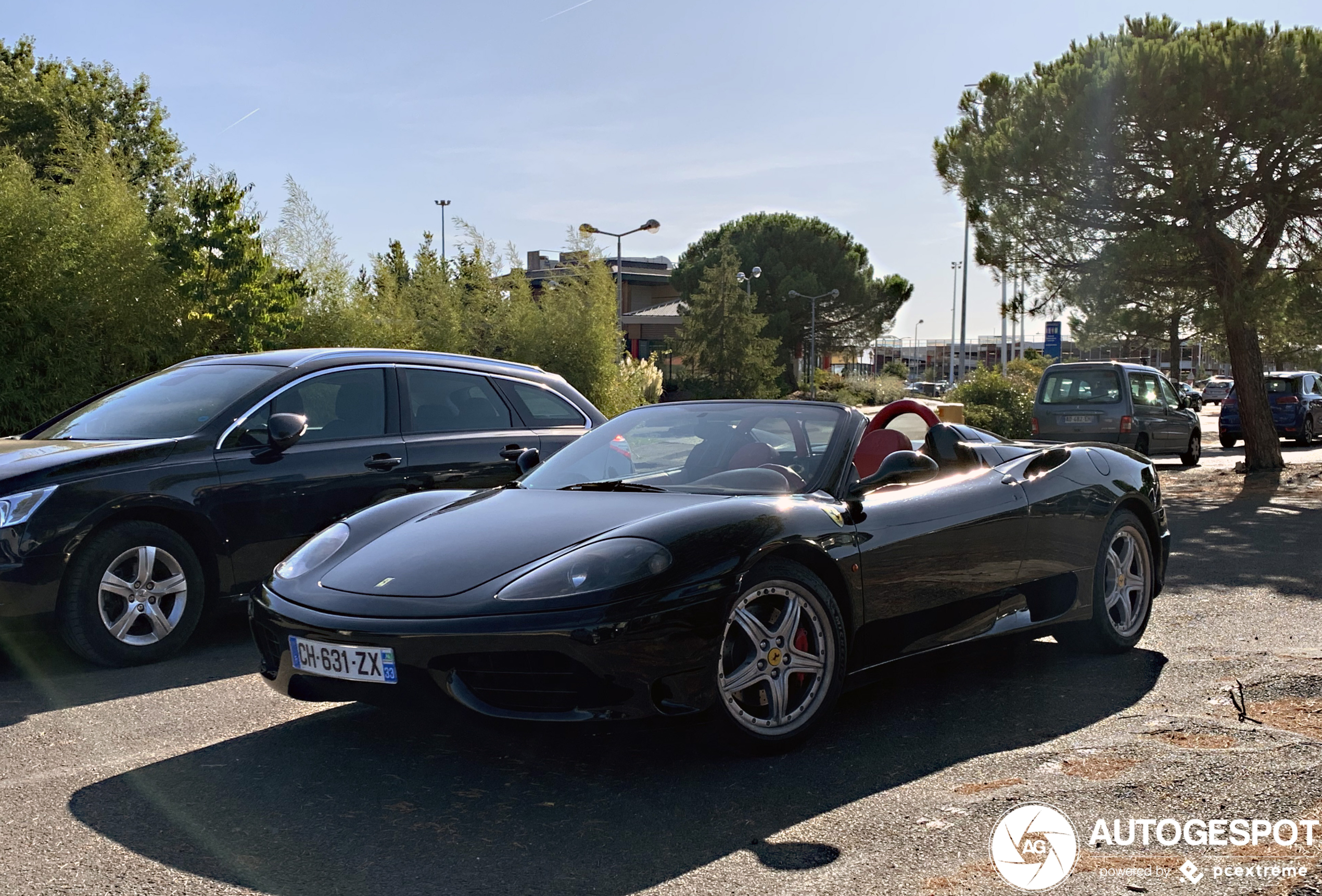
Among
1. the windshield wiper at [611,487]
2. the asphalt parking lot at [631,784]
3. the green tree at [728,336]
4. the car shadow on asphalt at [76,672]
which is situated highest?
the green tree at [728,336]

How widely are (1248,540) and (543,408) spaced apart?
6337mm

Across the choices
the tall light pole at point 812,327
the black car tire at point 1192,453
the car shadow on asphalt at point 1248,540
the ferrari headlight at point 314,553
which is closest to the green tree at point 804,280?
the tall light pole at point 812,327

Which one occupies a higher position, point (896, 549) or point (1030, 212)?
point (1030, 212)

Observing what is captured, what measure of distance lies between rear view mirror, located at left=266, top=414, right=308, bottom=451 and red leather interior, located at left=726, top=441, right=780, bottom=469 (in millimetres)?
2464

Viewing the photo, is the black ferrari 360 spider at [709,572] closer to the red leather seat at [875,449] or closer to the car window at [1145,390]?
the red leather seat at [875,449]

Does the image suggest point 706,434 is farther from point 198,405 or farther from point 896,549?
point 198,405

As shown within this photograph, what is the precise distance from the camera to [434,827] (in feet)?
11.2

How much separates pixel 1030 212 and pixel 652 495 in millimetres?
15991

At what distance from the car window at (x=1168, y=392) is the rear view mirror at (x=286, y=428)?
16.0 meters

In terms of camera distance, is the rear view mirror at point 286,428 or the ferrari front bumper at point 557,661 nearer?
the ferrari front bumper at point 557,661

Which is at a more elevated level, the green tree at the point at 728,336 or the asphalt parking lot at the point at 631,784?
the green tree at the point at 728,336

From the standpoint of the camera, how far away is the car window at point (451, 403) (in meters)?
7.04

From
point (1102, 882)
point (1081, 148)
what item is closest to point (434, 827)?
point (1102, 882)

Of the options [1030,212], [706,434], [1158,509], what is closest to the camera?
[706,434]
